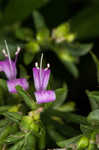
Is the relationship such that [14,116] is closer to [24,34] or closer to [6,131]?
[6,131]

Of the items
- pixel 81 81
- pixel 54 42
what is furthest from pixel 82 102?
pixel 54 42

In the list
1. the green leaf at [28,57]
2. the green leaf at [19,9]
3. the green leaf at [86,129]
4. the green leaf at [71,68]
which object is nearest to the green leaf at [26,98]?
the green leaf at [86,129]

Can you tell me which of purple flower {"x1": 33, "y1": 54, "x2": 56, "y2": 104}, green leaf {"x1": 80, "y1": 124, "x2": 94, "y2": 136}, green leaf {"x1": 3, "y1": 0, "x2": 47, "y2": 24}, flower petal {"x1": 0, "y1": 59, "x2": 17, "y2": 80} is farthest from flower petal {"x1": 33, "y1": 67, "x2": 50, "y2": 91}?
green leaf {"x1": 3, "y1": 0, "x2": 47, "y2": 24}

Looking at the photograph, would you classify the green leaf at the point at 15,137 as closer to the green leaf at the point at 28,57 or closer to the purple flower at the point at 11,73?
the purple flower at the point at 11,73

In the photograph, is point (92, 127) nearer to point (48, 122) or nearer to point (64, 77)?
point (48, 122)

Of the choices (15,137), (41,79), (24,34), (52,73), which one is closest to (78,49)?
(24,34)

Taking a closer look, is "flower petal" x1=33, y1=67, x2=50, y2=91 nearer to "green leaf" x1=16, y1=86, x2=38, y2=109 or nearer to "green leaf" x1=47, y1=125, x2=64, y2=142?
"green leaf" x1=16, y1=86, x2=38, y2=109
